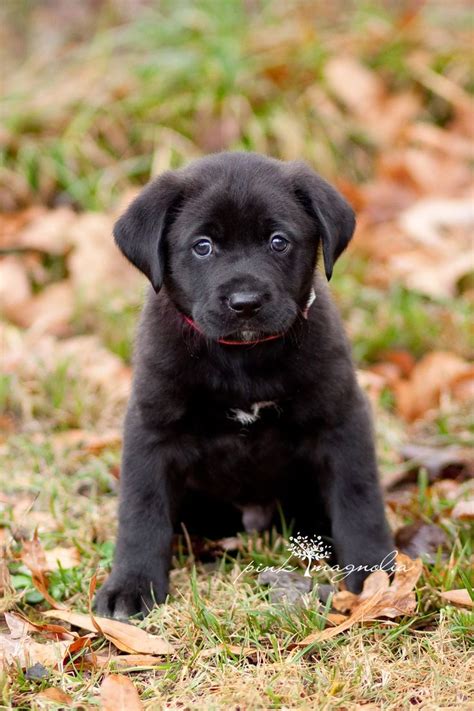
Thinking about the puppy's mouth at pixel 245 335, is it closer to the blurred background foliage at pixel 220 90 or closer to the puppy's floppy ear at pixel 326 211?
the puppy's floppy ear at pixel 326 211

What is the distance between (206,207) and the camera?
3199mm

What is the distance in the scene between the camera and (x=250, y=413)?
3217 millimetres

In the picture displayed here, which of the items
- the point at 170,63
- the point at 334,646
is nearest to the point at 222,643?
the point at 334,646

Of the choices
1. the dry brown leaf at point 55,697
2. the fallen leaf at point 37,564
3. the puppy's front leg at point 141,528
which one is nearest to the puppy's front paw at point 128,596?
the puppy's front leg at point 141,528

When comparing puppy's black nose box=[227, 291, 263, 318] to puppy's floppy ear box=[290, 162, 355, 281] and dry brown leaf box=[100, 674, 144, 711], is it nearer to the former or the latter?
puppy's floppy ear box=[290, 162, 355, 281]

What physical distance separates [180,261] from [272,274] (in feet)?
0.99

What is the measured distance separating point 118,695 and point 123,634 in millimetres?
350

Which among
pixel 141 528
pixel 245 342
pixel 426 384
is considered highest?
pixel 245 342

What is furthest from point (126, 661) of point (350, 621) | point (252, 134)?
point (252, 134)

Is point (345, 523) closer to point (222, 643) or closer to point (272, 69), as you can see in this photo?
point (222, 643)

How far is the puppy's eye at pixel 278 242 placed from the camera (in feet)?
10.5

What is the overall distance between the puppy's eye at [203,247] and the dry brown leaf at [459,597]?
3.91 ft

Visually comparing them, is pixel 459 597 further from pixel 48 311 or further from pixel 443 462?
pixel 48 311

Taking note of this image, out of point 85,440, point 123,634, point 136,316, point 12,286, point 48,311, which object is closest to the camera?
point 123,634
